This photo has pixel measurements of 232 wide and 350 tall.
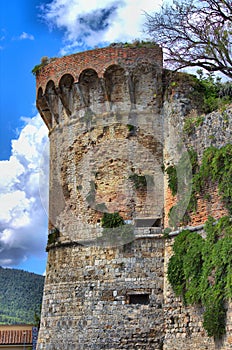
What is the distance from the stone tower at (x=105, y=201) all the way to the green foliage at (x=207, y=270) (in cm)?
86

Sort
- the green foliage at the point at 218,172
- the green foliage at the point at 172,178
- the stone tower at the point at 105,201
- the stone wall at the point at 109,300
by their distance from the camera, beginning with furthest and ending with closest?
the green foliage at the point at 172,178 < the stone tower at the point at 105,201 < the stone wall at the point at 109,300 < the green foliage at the point at 218,172

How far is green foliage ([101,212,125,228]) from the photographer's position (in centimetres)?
1759

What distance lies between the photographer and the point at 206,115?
666 inches

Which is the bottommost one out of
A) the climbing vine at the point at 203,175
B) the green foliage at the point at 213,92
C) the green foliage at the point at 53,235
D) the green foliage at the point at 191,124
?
the green foliage at the point at 53,235

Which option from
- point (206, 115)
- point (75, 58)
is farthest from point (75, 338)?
point (75, 58)

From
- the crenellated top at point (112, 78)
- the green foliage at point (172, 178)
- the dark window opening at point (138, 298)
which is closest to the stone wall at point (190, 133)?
the green foliage at point (172, 178)

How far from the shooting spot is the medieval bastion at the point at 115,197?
16641mm

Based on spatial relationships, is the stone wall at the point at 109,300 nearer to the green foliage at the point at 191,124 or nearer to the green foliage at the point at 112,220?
the green foliage at the point at 112,220

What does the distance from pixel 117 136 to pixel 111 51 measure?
252 centimetres

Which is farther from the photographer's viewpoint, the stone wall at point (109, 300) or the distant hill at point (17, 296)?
the distant hill at point (17, 296)

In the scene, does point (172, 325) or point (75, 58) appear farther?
point (75, 58)

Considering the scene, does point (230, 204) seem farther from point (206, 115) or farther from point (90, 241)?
point (90, 241)

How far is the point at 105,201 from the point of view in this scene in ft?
59.0

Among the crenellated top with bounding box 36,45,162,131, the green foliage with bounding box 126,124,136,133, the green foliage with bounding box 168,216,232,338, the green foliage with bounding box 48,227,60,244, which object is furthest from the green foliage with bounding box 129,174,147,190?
the green foliage with bounding box 48,227,60,244
